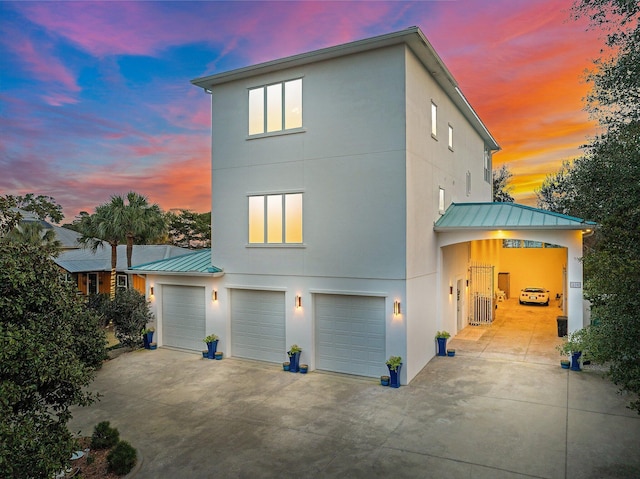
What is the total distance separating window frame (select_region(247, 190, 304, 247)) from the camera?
40.9 feet

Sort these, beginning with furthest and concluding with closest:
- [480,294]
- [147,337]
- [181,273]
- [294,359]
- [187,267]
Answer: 1. [480,294]
2. [147,337]
3. [187,267]
4. [181,273]
5. [294,359]

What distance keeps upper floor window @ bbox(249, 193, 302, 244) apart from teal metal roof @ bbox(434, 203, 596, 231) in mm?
4754

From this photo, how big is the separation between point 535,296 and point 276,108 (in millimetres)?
19177

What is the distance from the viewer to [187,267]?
567 inches

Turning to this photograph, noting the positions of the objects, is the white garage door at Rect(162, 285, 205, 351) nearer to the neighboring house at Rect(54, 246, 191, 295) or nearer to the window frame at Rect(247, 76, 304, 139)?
the window frame at Rect(247, 76, 304, 139)

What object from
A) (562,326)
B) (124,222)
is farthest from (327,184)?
(124,222)

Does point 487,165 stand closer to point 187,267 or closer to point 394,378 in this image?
point 394,378

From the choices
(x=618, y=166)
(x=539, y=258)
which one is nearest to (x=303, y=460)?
(x=618, y=166)

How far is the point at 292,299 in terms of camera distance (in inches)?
495

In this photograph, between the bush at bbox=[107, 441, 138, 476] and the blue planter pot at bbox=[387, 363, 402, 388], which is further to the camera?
the blue planter pot at bbox=[387, 363, 402, 388]

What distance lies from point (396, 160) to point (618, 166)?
17.2 ft

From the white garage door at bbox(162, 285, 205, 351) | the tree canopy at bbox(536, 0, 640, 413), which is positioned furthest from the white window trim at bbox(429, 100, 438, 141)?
the white garage door at bbox(162, 285, 205, 351)

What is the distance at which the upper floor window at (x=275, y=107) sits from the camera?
41.0 ft

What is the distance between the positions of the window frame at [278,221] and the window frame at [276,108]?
76.2 inches
